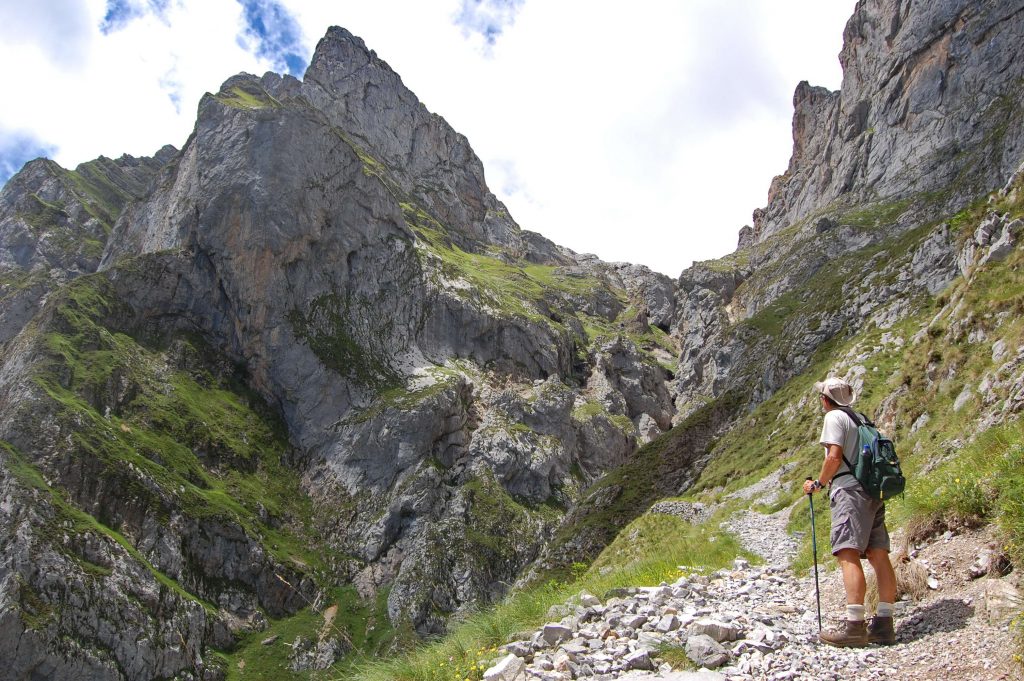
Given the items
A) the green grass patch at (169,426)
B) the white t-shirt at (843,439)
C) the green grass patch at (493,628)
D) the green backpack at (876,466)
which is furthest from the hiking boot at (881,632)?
the green grass patch at (169,426)

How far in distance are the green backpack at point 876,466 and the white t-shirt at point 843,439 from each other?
0.05 metres

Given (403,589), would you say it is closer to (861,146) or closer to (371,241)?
(371,241)

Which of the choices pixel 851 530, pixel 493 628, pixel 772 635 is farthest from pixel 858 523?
pixel 493 628

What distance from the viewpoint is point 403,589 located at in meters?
88.2

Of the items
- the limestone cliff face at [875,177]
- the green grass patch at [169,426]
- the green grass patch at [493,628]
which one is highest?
the limestone cliff face at [875,177]

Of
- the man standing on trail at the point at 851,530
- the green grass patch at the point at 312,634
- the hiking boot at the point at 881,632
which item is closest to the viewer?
the hiking boot at the point at 881,632

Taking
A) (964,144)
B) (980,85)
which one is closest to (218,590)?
(964,144)

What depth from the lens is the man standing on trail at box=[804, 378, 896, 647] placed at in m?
7.55

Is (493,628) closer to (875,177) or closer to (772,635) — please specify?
(772,635)

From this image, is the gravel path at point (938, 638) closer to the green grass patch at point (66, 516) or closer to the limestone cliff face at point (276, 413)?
the limestone cliff face at point (276, 413)

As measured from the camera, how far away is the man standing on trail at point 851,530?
297 inches

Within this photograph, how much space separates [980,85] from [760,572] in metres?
130

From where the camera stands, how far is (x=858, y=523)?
834 cm

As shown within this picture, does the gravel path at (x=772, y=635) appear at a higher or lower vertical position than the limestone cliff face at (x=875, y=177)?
lower
